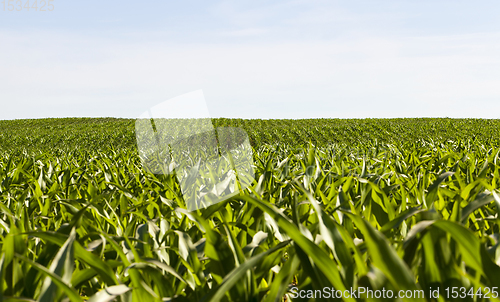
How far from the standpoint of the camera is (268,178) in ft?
9.61

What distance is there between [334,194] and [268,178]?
0.67 m

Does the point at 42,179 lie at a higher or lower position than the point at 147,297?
higher

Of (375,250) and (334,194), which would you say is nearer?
(375,250)

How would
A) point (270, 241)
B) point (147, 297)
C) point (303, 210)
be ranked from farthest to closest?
point (303, 210), point (270, 241), point (147, 297)

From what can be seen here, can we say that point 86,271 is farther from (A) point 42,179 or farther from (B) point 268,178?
(A) point 42,179

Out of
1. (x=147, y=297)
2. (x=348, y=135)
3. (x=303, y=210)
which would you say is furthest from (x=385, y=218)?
(x=348, y=135)

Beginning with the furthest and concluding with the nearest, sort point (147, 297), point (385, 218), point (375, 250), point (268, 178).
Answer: point (268, 178)
point (385, 218)
point (147, 297)
point (375, 250)

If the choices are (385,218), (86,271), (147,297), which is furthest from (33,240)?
(385,218)

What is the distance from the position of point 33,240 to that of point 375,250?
6.18ft

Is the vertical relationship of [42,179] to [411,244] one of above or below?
above

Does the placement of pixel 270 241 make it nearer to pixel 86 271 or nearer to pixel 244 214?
pixel 244 214

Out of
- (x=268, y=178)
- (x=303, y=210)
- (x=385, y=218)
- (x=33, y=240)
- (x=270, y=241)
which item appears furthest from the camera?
(x=268, y=178)

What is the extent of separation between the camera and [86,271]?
1.19 meters

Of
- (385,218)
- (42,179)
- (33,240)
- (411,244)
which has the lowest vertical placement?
(385,218)
